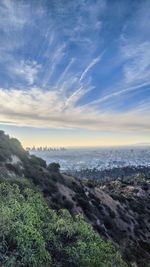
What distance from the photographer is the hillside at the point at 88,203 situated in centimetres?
3750

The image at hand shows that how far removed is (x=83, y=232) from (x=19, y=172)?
22831 mm

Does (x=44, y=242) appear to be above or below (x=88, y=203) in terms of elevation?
above

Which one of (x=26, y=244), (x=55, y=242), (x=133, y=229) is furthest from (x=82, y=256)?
(x=133, y=229)

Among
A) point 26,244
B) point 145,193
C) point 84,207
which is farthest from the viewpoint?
point 145,193

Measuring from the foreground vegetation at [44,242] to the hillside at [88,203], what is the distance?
12.9 meters

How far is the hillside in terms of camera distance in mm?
37500

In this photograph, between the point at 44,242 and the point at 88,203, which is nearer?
the point at 44,242

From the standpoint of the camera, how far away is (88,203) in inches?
1799

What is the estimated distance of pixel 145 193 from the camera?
254 feet

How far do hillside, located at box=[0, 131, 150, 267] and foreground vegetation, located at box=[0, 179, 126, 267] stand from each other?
12.9 metres

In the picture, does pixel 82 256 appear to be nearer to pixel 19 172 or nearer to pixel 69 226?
pixel 69 226

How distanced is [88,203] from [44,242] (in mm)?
31416

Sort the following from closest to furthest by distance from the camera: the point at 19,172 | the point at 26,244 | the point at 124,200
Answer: the point at 26,244 → the point at 19,172 → the point at 124,200

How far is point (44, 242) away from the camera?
14.8 meters
